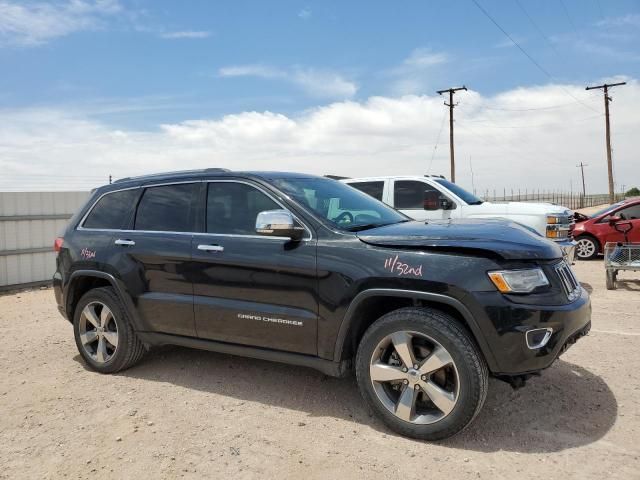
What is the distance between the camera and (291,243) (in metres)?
3.73

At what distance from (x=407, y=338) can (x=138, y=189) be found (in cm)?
288

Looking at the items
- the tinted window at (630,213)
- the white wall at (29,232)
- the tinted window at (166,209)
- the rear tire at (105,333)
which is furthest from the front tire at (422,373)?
the tinted window at (630,213)

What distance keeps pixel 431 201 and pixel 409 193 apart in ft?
3.01

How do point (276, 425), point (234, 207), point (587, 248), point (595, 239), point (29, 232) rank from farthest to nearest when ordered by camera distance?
point (587, 248), point (595, 239), point (29, 232), point (234, 207), point (276, 425)

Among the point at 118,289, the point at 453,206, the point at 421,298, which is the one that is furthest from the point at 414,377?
the point at 453,206

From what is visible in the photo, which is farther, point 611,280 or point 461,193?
point 461,193

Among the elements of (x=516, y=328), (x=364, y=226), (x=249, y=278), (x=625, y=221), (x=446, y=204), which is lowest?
(x=516, y=328)

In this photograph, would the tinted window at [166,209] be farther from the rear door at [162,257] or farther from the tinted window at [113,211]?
the tinted window at [113,211]

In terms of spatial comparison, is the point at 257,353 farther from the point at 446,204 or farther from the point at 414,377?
the point at 446,204

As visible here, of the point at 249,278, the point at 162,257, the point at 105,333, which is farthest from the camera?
the point at 105,333

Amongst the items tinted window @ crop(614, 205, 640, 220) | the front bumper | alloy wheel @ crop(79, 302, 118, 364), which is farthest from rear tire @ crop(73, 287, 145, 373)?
tinted window @ crop(614, 205, 640, 220)

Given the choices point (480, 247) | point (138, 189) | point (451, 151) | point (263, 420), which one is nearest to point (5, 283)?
point (138, 189)

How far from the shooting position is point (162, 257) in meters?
4.32

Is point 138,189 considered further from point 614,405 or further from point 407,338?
point 614,405
